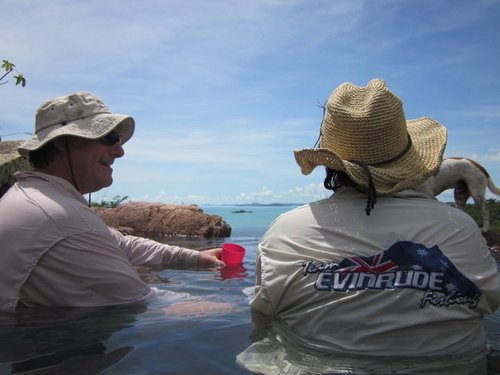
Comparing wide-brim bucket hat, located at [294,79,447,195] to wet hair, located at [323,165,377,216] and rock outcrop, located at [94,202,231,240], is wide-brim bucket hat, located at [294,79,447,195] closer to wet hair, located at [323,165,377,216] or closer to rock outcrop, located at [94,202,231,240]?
wet hair, located at [323,165,377,216]

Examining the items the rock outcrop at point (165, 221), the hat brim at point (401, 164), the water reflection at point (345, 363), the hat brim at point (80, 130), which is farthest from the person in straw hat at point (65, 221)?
the rock outcrop at point (165, 221)

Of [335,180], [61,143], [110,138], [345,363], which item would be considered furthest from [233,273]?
[345,363]

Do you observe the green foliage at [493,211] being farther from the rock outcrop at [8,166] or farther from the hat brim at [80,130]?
the hat brim at [80,130]

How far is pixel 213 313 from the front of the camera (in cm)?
348

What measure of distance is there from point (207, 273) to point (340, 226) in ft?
11.8

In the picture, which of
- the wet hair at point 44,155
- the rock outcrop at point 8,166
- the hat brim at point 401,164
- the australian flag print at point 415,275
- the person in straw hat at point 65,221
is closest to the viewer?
the australian flag print at point 415,275

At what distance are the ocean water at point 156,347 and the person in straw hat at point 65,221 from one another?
0.39ft

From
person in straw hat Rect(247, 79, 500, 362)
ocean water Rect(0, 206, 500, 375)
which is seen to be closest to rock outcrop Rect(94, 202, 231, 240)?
ocean water Rect(0, 206, 500, 375)

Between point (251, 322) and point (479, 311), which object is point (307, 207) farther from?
point (251, 322)

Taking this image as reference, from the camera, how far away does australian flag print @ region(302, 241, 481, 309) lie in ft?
6.99

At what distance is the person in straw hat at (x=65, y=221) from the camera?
276 cm

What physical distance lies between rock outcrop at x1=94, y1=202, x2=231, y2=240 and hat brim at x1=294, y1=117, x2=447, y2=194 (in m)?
10.2

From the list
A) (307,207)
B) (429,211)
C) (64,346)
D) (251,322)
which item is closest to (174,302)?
(251,322)

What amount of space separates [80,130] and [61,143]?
0.19 m
